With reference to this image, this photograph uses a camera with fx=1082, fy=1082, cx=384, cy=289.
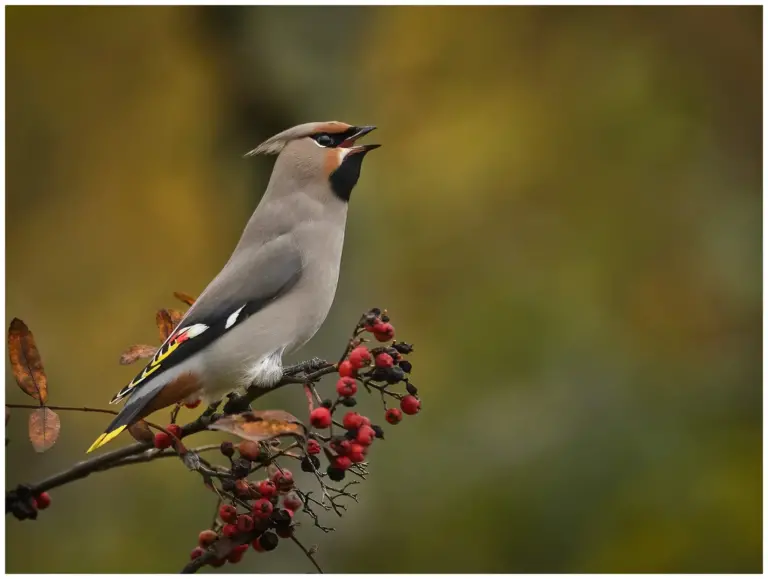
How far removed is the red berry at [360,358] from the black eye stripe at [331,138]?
0.92 metres

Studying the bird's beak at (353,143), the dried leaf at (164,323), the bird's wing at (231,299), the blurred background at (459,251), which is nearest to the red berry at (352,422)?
the bird's wing at (231,299)

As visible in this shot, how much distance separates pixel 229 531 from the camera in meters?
2.14

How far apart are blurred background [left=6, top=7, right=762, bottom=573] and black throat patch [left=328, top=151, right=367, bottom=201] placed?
6.74 feet

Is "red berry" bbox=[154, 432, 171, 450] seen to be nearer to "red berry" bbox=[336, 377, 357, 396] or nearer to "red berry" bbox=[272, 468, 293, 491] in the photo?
"red berry" bbox=[272, 468, 293, 491]

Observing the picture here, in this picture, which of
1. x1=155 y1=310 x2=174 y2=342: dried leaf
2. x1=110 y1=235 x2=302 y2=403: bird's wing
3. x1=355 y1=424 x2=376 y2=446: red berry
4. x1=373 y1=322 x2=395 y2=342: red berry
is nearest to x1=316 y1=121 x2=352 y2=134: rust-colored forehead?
x1=110 y1=235 x2=302 y2=403: bird's wing

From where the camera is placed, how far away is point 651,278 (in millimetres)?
7105

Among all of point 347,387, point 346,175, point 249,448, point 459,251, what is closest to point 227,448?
point 249,448

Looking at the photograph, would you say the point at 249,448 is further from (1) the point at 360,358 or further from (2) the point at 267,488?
(1) the point at 360,358

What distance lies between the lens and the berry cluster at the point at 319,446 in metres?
1.98

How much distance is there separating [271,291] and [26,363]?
66 centimetres

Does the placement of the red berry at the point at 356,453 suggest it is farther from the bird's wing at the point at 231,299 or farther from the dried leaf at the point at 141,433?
the bird's wing at the point at 231,299

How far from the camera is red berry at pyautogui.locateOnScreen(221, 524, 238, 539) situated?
2.11 metres

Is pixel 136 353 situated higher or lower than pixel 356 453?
higher

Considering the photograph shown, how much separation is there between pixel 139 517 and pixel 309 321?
366cm
